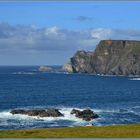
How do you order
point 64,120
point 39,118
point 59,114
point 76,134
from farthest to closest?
point 59,114 < point 39,118 < point 64,120 < point 76,134

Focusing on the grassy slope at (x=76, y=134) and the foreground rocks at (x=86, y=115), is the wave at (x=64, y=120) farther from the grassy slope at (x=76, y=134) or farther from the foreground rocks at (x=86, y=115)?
the grassy slope at (x=76, y=134)

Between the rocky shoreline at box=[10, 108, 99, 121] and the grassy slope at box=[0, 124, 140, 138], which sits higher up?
the grassy slope at box=[0, 124, 140, 138]

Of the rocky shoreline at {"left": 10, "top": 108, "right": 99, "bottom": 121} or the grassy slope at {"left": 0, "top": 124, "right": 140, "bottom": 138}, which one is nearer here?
the grassy slope at {"left": 0, "top": 124, "right": 140, "bottom": 138}

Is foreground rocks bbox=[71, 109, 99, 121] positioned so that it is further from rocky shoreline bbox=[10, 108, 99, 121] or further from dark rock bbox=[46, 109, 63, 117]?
dark rock bbox=[46, 109, 63, 117]

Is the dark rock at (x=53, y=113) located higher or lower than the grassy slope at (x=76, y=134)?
lower

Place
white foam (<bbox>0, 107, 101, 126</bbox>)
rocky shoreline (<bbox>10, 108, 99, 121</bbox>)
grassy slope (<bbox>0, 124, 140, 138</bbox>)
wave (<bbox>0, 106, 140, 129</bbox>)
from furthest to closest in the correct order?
rocky shoreline (<bbox>10, 108, 99, 121</bbox>) → white foam (<bbox>0, 107, 101, 126</bbox>) → wave (<bbox>0, 106, 140, 129</bbox>) → grassy slope (<bbox>0, 124, 140, 138</bbox>)

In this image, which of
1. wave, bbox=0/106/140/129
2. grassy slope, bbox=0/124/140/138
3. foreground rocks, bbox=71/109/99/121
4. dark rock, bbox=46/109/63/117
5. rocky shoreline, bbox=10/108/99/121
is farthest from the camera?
dark rock, bbox=46/109/63/117

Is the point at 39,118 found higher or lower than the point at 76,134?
lower

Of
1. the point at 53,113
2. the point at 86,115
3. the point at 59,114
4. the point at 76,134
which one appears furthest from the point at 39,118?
the point at 76,134

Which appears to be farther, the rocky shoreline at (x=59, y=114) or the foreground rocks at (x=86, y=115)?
the rocky shoreline at (x=59, y=114)

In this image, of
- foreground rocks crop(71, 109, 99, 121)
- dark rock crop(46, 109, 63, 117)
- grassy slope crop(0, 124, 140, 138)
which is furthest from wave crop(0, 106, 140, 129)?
grassy slope crop(0, 124, 140, 138)

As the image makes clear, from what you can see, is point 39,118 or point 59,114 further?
point 59,114

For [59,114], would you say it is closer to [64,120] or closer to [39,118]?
[39,118]

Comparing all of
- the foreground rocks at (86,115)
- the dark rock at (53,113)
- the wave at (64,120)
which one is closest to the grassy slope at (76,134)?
the wave at (64,120)
